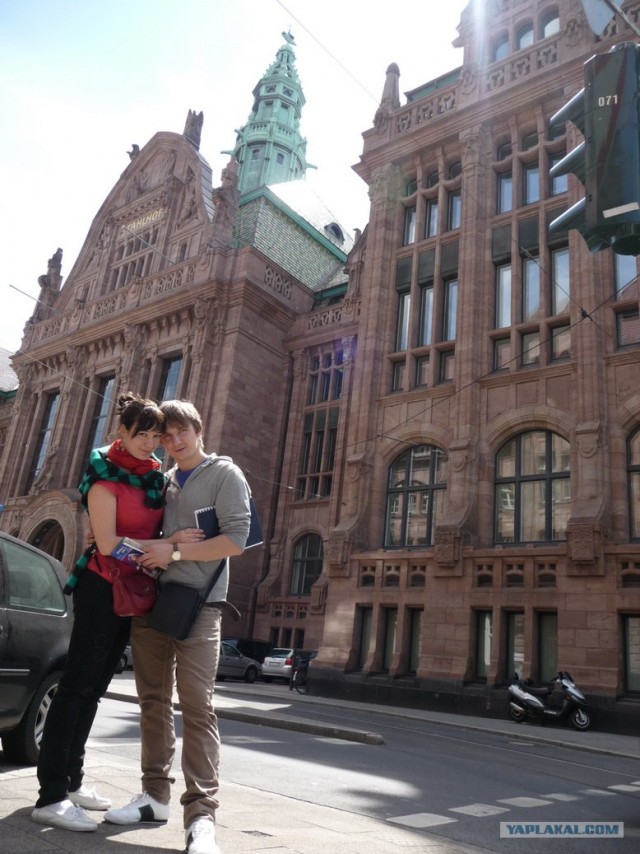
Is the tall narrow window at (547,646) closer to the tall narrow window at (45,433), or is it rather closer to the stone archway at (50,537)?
the stone archway at (50,537)

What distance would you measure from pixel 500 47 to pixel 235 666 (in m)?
23.3

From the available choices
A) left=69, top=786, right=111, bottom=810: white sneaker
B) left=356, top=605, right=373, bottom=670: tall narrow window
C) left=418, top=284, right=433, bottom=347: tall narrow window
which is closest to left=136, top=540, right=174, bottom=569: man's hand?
left=69, top=786, right=111, bottom=810: white sneaker

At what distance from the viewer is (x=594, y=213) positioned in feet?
16.2

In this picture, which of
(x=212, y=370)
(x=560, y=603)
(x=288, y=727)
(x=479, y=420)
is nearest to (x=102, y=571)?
(x=288, y=727)

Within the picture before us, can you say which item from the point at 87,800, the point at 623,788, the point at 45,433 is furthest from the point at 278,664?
the point at 87,800

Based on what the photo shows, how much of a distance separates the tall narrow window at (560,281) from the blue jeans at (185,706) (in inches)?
691

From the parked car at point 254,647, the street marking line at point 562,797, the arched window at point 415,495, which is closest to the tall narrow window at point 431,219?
the arched window at point 415,495

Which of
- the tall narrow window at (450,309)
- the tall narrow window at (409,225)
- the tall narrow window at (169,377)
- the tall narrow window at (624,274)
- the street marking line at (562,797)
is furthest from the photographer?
the tall narrow window at (169,377)

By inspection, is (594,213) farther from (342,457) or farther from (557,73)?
(342,457)

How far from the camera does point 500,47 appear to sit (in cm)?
2416

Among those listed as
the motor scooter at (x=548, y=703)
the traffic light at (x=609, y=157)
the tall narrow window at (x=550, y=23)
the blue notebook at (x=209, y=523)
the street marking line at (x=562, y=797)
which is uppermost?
the tall narrow window at (x=550, y=23)

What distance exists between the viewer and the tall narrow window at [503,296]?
20.8 metres

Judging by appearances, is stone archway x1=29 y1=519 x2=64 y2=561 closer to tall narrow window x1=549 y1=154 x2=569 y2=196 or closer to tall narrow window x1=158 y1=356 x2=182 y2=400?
tall narrow window x1=158 y1=356 x2=182 y2=400

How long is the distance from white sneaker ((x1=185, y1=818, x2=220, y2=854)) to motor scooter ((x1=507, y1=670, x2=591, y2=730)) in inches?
515
